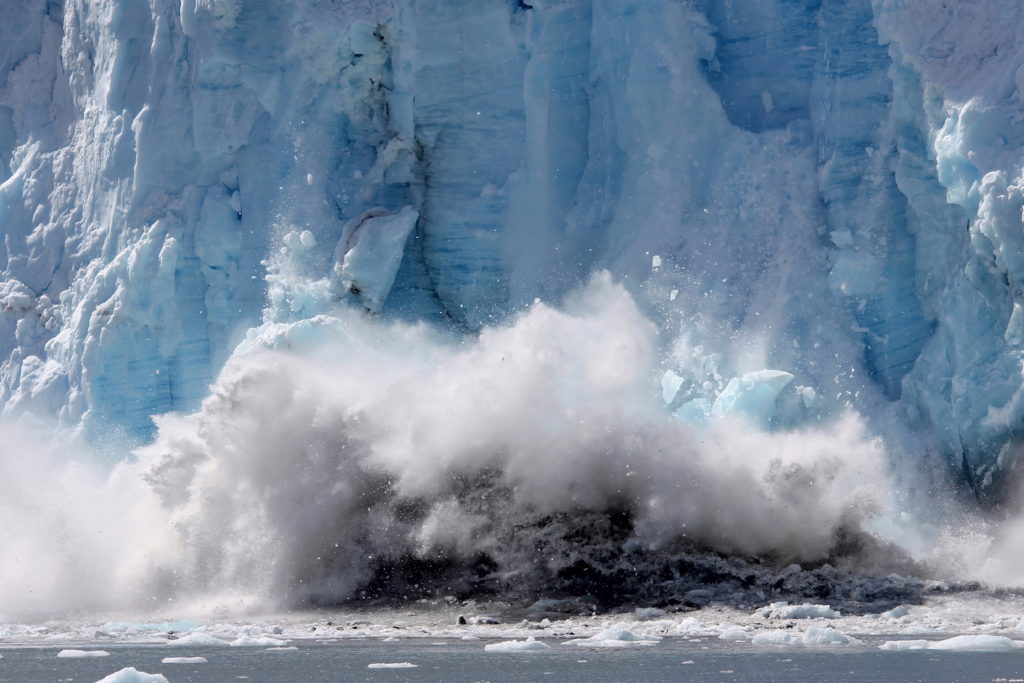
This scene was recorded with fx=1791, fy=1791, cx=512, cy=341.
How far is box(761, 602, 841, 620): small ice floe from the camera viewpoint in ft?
67.3

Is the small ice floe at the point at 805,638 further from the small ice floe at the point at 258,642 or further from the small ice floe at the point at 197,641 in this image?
the small ice floe at the point at 197,641

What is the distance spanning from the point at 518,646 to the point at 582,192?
9036 mm

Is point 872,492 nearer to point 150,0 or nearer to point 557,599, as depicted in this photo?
point 557,599

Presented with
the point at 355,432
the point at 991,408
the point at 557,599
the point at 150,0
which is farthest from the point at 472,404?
the point at 150,0

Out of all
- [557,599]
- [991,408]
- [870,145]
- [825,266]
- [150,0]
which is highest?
[150,0]

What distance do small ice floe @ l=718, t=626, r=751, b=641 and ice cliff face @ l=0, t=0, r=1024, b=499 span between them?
414 cm

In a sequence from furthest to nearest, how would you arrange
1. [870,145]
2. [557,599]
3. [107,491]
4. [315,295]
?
[107,491] → [315,295] → [870,145] → [557,599]

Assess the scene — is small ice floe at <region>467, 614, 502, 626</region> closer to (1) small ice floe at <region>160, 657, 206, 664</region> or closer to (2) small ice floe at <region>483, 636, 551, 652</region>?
(2) small ice floe at <region>483, 636, 551, 652</region>

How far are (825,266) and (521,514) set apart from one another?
17.2ft

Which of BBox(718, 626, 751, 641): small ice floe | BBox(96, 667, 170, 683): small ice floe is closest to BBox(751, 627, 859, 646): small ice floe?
BBox(718, 626, 751, 641): small ice floe

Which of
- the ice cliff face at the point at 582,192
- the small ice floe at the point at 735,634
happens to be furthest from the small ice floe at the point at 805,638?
the ice cliff face at the point at 582,192

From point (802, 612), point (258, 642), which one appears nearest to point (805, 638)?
point (802, 612)

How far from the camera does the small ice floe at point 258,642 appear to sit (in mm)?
20125

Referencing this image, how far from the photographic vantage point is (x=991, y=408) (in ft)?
72.6
